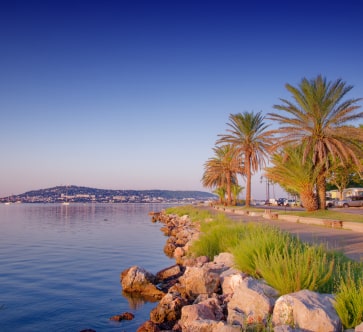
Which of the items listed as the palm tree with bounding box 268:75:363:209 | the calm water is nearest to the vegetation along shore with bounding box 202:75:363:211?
the palm tree with bounding box 268:75:363:209

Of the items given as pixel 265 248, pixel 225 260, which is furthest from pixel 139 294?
pixel 265 248

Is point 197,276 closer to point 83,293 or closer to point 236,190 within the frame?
point 83,293

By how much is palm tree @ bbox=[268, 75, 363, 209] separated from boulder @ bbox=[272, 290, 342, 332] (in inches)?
819

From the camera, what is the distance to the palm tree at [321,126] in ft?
84.2

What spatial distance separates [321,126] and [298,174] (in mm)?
3931

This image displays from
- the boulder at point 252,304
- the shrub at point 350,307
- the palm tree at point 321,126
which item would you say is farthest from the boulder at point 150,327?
the palm tree at point 321,126

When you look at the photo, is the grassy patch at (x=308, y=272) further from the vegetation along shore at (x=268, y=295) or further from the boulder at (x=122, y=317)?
the boulder at (x=122, y=317)

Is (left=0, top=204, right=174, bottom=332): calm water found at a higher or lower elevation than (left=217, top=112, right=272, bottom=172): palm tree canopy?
lower

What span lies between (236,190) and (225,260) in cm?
5177

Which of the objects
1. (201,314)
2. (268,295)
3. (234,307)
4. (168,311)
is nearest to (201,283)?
(168,311)

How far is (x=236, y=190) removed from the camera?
61.8 metres

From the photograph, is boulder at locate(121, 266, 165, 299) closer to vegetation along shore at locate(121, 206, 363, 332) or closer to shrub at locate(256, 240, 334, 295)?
vegetation along shore at locate(121, 206, 363, 332)

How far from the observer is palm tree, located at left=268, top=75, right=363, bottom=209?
25.7 metres

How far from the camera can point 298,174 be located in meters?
27.8
